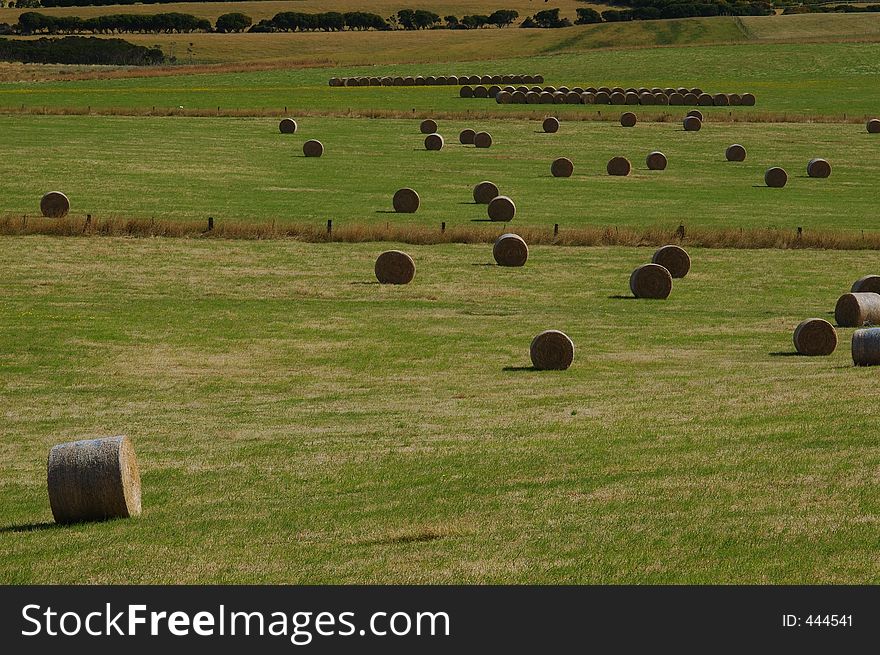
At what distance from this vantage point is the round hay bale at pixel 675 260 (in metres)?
45.0

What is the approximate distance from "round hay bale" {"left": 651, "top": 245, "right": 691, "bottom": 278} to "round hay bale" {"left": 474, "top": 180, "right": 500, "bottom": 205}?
731 inches

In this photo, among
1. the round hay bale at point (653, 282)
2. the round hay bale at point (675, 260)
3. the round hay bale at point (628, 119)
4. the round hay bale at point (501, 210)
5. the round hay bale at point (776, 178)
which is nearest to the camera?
the round hay bale at point (653, 282)

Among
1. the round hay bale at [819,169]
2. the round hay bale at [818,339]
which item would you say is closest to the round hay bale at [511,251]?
the round hay bale at [818,339]

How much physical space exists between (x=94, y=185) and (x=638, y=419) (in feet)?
156

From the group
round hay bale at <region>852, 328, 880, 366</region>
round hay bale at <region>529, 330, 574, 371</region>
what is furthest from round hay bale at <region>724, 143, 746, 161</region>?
round hay bale at <region>852, 328, 880, 366</region>

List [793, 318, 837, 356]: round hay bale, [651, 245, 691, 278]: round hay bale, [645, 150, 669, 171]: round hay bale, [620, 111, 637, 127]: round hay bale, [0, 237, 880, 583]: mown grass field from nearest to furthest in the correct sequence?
1. [0, 237, 880, 583]: mown grass field
2. [793, 318, 837, 356]: round hay bale
3. [651, 245, 691, 278]: round hay bale
4. [645, 150, 669, 171]: round hay bale
5. [620, 111, 637, 127]: round hay bale

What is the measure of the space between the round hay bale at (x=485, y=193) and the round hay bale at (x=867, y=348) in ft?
113

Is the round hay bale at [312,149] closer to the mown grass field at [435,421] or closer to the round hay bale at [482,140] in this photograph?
the round hay bale at [482,140]

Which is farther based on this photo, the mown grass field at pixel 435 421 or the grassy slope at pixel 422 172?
the grassy slope at pixel 422 172

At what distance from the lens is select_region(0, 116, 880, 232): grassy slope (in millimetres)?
60094

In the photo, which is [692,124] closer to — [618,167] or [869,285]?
[618,167]

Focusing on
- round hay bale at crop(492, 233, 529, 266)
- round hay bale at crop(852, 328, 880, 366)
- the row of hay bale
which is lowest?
the row of hay bale

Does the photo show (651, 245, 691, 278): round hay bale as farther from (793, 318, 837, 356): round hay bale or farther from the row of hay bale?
the row of hay bale

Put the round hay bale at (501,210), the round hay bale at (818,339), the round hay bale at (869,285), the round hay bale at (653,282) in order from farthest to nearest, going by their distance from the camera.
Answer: the round hay bale at (501,210) < the round hay bale at (653,282) < the round hay bale at (869,285) < the round hay bale at (818,339)
